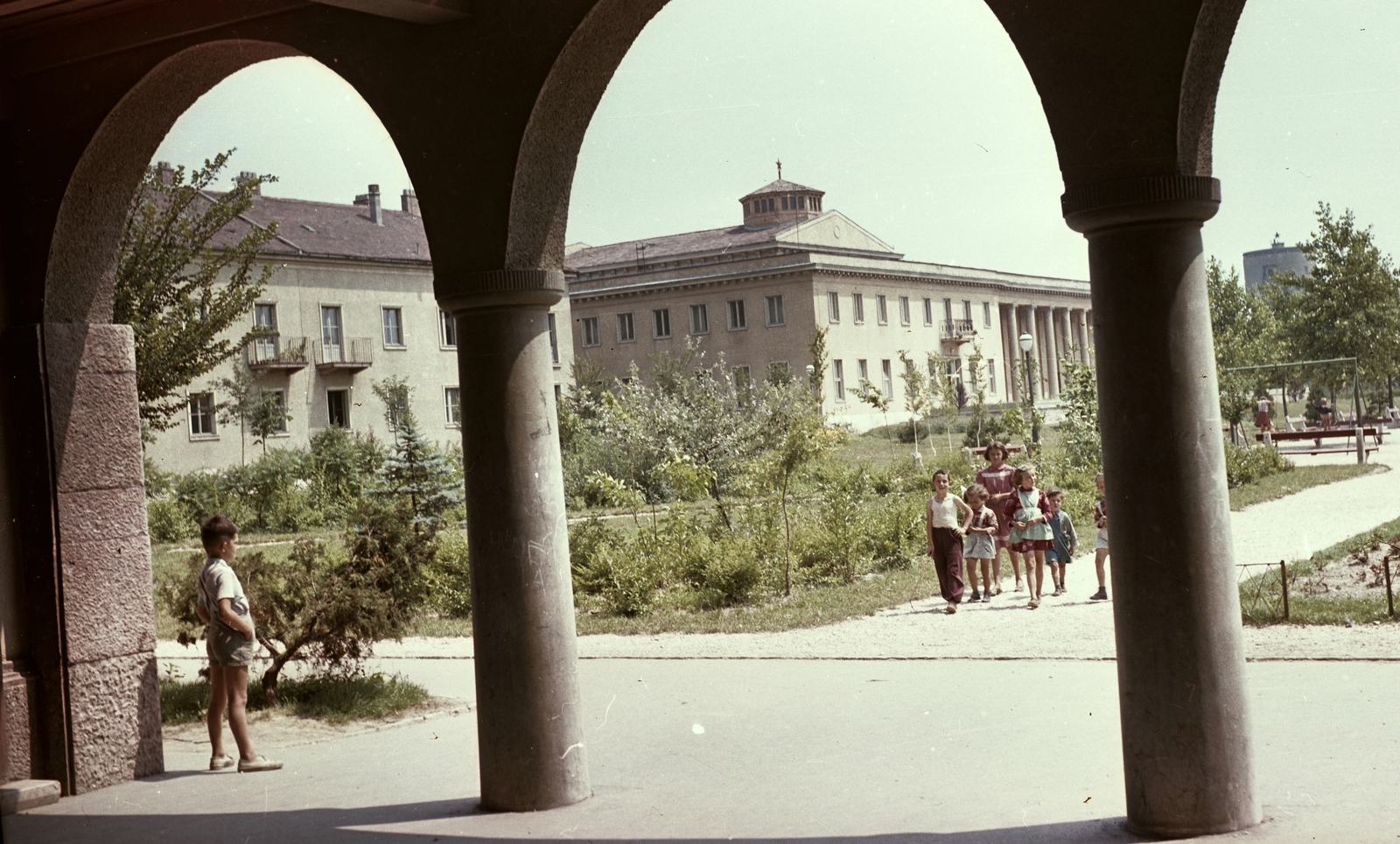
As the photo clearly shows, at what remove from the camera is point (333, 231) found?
4625 centimetres

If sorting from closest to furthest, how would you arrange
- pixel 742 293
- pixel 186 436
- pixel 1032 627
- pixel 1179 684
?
pixel 1179 684
pixel 1032 627
pixel 186 436
pixel 742 293

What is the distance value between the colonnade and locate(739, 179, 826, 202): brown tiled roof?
50.9ft

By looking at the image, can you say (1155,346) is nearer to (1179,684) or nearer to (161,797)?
(1179,684)

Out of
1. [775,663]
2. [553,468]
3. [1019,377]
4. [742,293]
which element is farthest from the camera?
[1019,377]

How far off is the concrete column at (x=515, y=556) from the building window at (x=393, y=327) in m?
41.2

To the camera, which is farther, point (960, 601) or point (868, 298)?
point (868, 298)

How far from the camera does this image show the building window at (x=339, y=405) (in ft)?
147

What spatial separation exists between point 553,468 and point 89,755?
3142mm

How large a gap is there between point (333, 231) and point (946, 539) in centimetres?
3744

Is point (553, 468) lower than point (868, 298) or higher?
lower

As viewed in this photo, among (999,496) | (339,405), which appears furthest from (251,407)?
(999,496)

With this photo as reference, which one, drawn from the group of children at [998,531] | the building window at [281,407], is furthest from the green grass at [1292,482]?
the building window at [281,407]

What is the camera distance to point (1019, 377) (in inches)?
2955

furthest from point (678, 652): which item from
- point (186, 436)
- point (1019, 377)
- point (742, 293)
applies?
point (1019, 377)
